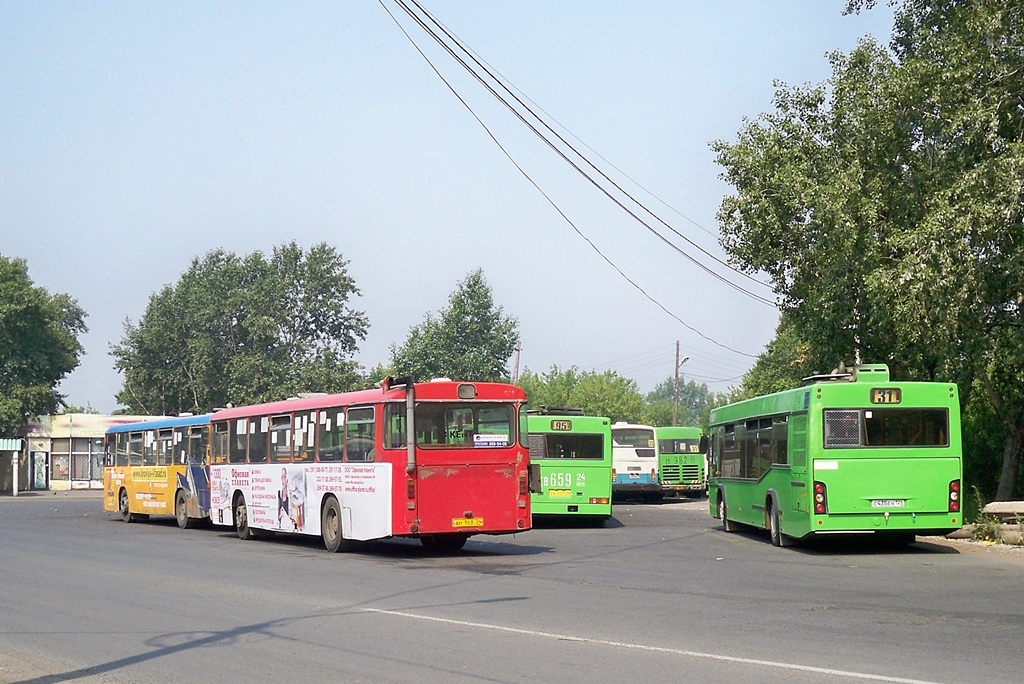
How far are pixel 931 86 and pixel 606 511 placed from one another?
12783 mm

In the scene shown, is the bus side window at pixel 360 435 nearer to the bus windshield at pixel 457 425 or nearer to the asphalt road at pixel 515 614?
the bus windshield at pixel 457 425

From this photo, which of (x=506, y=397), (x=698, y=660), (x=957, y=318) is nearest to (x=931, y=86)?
(x=957, y=318)

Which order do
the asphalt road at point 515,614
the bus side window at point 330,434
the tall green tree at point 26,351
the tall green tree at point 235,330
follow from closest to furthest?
the asphalt road at point 515,614, the bus side window at point 330,434, the tall green tree at point 26,351, the tall green tree at point 235,330

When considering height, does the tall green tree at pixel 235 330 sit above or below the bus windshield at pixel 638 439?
above

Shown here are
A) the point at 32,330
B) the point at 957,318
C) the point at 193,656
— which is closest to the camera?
the point at 193,656

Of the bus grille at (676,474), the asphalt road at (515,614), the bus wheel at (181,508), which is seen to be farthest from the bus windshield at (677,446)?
the asphalt road at (515,614)

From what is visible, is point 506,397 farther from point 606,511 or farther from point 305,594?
point 606,511

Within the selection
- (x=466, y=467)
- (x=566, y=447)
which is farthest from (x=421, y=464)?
(x=566, y=447)

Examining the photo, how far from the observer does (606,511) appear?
103 ft

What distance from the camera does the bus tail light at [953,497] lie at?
20969mm

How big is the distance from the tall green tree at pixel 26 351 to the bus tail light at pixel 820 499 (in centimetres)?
6585

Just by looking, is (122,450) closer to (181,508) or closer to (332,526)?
(181,508)

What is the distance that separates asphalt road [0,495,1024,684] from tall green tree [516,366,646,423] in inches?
3553

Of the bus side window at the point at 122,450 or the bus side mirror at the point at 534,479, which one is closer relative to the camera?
the bus side mirror at the point at 534,479
